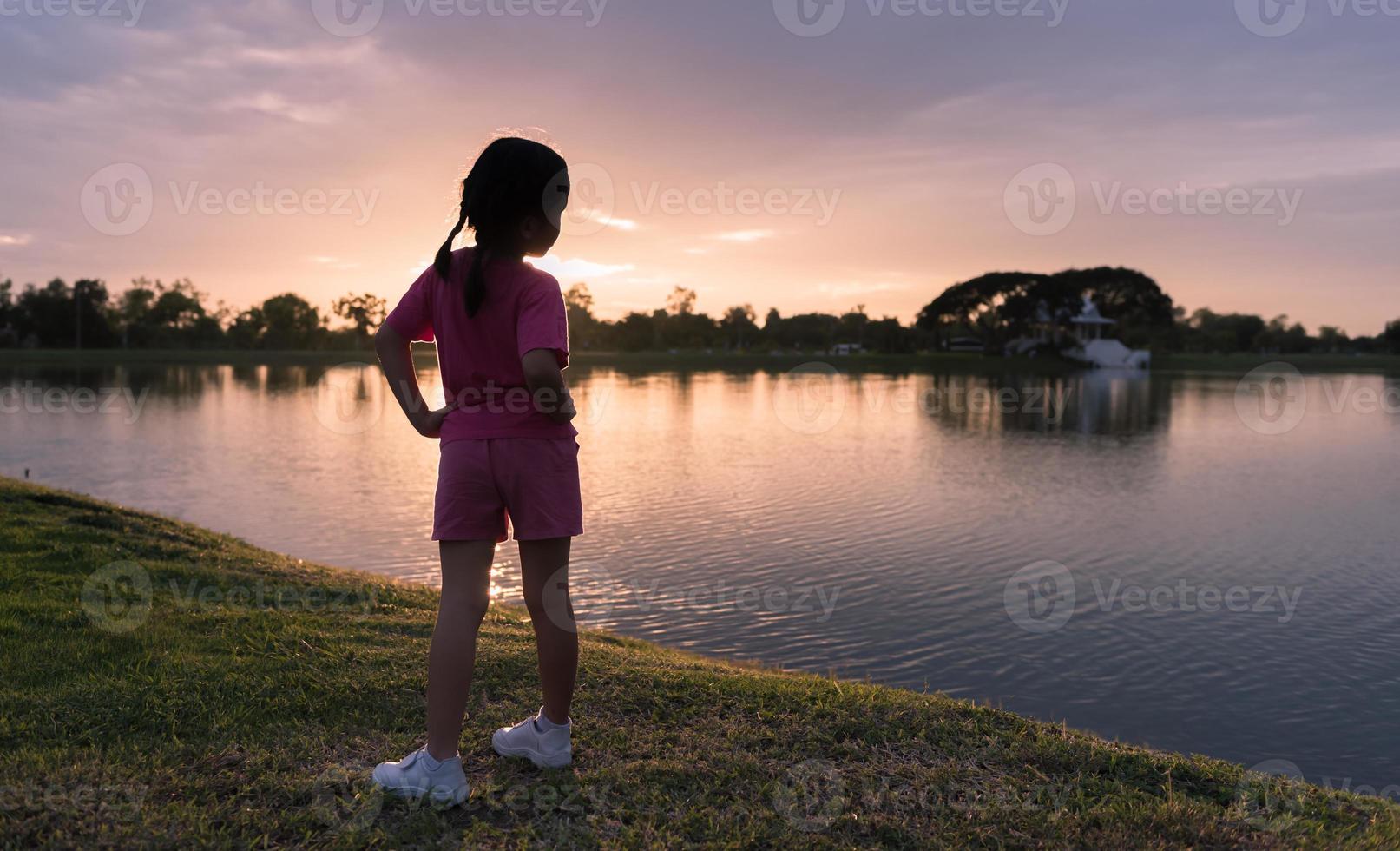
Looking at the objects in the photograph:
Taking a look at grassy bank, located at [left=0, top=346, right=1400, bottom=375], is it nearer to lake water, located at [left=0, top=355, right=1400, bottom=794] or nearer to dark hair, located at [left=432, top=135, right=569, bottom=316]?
lake water, located at [left=0, top=355, right=1400, bottom=794]

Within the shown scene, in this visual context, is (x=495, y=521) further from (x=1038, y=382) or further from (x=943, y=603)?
(x=1038, y=382)

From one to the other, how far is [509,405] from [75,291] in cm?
9941

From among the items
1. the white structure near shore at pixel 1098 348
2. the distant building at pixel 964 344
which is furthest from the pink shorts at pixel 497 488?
the distant building at pixel 964 344

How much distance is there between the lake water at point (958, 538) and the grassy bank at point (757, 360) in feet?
160

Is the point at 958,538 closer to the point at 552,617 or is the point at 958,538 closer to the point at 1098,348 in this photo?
the point at 552,617

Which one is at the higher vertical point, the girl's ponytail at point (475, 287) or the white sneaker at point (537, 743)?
the girl's ponytail at point (475, 287)

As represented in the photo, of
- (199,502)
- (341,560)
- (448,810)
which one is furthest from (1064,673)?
(199,502)

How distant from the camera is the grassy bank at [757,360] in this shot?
73.9 metres

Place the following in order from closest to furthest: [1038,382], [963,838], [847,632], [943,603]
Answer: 1. [963,838]
2. [847,632]
3. [943,603]
4. [1038,382]

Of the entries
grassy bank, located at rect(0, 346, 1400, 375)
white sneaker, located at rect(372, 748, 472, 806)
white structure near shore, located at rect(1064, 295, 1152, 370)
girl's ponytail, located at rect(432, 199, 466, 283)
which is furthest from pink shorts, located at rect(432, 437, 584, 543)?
white structure near shore, located at rect(1064, 295, 1152, 370)

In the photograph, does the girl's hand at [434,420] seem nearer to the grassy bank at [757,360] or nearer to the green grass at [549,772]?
the green grass at [549,772]

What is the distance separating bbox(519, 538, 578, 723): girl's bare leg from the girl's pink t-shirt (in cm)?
40

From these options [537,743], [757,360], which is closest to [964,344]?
[757,360]

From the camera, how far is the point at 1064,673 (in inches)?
280
